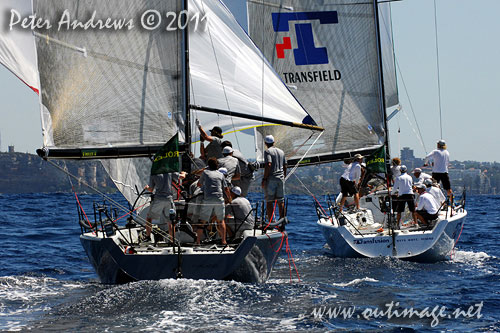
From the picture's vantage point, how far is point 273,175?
17.1m

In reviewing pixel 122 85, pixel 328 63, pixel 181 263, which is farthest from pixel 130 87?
pixel 328 63

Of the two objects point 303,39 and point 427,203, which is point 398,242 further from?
point 303,39

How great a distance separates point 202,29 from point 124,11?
1.70 metres

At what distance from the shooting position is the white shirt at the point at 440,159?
2216 cm

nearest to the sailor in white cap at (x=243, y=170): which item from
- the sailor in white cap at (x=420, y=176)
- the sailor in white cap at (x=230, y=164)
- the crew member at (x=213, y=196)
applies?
the sailor in white cap at (x=230, y=164)

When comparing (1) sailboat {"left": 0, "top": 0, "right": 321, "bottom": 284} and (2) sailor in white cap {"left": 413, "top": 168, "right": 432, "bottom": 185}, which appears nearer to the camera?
(1) sailboat {"left": 0, "top": 0, "right": 321, "bottom": 284}

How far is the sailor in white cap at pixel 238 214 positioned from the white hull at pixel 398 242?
4.44 metres

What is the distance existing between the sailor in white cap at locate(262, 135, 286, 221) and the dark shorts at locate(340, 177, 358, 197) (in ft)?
14.1

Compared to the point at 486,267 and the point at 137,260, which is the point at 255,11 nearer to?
the point at 486,267

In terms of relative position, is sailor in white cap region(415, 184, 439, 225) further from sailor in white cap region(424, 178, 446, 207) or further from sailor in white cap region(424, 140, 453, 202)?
sailor in white cap region(424, 140, 453, 202)

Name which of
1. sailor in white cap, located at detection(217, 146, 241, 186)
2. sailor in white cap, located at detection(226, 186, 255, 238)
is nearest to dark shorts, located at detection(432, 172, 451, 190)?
sailor in white cap, located at detection(217, 146, 241, 186)

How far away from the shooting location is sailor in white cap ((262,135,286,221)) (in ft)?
55.9

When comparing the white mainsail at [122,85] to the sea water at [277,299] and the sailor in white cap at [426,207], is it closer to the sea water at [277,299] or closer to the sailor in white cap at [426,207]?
the sea water at [277,299]

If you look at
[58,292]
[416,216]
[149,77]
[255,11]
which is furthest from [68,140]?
[255,11]
